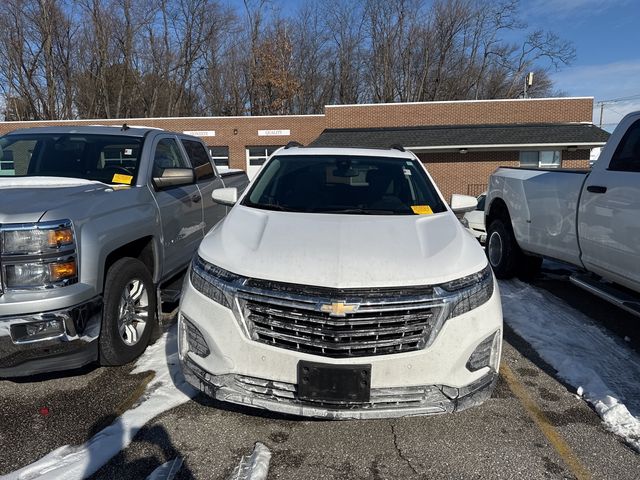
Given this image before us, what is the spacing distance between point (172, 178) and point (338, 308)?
248 centimetres

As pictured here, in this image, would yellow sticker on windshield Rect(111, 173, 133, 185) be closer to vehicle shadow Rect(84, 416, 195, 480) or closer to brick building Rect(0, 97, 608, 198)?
vehicle shadow Rect(84, 416, 195, 480)

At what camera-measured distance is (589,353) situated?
4227 mm

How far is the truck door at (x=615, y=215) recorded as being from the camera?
12.8 ft

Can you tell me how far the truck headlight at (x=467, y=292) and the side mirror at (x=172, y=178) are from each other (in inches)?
107

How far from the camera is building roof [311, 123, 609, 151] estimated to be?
22.2 meters

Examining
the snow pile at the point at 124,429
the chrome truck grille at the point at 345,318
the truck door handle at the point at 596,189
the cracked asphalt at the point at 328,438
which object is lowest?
the cracked asphalt at the point at 328,438

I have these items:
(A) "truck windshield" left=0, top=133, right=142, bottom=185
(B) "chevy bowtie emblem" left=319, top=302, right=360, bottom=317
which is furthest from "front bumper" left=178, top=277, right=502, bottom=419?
(A) "truck windshield" left=0, top=133, right=142, bottom=185

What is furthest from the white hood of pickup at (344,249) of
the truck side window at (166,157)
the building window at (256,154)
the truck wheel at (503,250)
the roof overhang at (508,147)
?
the building window at (256,154)

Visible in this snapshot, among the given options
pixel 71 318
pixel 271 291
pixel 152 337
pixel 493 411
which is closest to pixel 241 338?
pixel 271 291

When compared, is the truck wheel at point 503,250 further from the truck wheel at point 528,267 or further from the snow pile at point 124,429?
the snow pile at point 124,429

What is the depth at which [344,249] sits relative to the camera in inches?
110

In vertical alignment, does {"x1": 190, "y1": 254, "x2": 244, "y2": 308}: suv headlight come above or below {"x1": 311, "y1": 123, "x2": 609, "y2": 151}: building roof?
below

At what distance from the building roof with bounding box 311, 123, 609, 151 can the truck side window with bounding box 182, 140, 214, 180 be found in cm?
1556

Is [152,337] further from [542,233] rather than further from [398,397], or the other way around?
[542,233]
